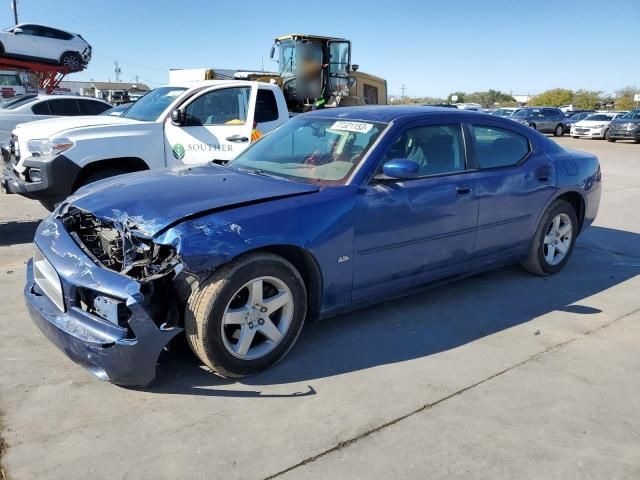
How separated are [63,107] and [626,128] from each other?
24.4 meters

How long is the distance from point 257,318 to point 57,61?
2417cm

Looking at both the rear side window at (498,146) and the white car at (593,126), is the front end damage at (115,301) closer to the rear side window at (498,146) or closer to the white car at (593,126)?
the rear side window at (498,146)

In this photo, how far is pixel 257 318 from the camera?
10.5 ft

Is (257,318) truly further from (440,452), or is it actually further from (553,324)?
(553,324)

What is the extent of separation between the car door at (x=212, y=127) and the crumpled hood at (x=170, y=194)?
9.93ft

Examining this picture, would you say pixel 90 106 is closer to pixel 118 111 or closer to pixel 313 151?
pixel 118 111

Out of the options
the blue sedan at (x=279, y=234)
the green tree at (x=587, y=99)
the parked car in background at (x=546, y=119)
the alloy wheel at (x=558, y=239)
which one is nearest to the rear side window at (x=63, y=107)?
the blue sedan at (x=279, y=234)

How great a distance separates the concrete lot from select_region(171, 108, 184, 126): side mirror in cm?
317

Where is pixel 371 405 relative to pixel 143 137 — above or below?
below

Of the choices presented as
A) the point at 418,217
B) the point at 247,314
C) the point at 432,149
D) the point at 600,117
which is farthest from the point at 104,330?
the point at 600,117

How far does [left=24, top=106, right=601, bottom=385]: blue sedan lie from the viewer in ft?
9.47

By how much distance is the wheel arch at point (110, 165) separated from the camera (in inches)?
245

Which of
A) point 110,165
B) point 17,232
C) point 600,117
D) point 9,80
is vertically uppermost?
point 9,80

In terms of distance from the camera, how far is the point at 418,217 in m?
3.90
